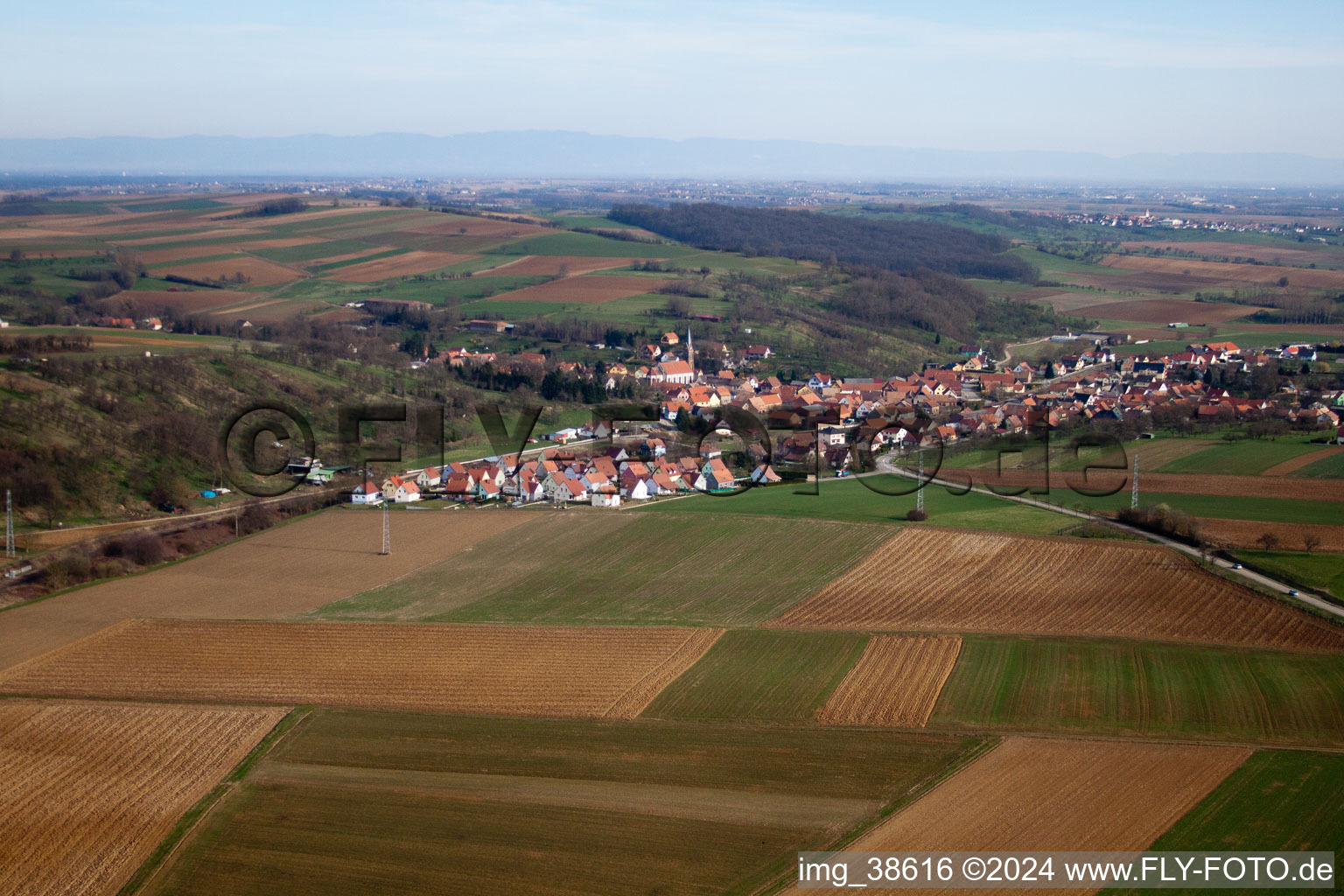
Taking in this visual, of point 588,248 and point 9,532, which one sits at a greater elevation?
point 588,248

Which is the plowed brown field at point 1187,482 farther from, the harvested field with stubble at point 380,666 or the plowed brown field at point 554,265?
the plowed brown field at point 554,265

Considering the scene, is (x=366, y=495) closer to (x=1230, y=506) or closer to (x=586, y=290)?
(x=1230, y=506)

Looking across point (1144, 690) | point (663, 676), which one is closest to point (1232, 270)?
point (1144, 690)

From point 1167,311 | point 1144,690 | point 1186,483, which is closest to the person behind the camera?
point 1144,690

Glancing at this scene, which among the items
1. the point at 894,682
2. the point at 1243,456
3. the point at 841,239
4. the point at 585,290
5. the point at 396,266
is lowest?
the point at 894,682

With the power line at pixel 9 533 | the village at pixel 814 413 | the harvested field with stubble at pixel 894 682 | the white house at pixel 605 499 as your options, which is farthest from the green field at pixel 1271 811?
the power line at pixel 9 533

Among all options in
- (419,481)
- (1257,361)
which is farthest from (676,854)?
(1257,361)

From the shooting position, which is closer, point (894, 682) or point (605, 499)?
point (894, 682)
